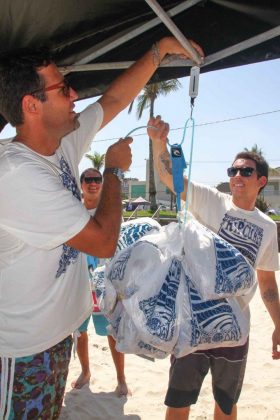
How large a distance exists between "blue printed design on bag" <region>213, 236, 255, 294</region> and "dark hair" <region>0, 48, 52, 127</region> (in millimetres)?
1090

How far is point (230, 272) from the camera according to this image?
1.74 metres

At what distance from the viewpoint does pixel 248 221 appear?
2.50m

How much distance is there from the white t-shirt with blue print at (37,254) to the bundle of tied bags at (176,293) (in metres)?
0.24

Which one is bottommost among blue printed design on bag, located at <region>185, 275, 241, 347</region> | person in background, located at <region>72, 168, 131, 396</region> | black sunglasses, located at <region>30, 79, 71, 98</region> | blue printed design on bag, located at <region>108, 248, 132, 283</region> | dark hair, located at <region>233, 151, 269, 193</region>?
person in background, located at <region>72, 168, 131, 396</region>

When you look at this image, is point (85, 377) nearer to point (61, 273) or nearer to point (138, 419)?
point (138, 419)

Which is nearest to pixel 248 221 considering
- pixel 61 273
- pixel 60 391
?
pixel 61 273

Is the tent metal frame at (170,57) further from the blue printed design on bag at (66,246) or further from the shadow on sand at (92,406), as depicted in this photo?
the shadow on sand at (92,406)

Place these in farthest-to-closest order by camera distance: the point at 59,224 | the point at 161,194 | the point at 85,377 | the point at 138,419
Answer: the point at 161,194
the point at 85,377
the point at 138,419
the point at 59,224

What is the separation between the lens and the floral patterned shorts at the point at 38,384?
157cm

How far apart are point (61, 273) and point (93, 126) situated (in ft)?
2.95

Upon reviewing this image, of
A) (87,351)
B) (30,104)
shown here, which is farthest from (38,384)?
(87,351)

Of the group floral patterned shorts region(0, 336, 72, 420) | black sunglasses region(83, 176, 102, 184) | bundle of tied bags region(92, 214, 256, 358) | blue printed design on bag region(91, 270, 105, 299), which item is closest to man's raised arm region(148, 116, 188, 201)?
bundle of tied bags region(92, 214, 256, 358)

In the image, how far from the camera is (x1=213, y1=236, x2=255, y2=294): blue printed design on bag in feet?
5.57

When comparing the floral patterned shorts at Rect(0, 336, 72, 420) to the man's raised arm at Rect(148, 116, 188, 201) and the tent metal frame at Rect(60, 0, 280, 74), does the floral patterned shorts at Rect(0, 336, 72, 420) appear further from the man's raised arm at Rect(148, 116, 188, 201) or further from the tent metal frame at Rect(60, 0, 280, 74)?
the tent metal frame at Rect(60, 0, 280, 74)
